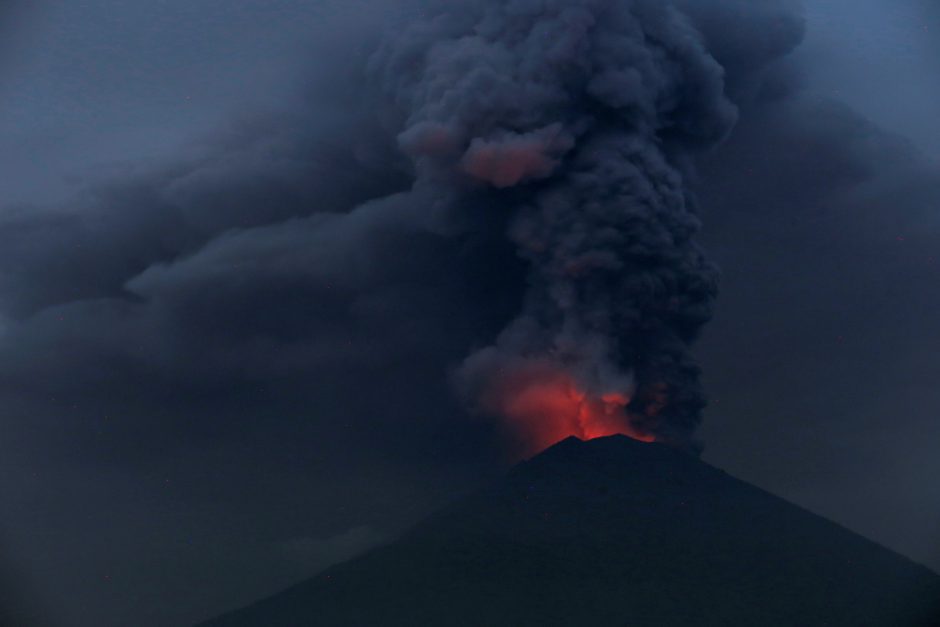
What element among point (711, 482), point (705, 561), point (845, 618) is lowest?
point (845, 618)

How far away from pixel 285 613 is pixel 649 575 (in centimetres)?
1161

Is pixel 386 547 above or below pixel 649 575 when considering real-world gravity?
above

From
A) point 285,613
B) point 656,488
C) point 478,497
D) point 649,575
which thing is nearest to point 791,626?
point 649,575

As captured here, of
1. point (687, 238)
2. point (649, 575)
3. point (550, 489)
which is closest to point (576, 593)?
point (649, 575)

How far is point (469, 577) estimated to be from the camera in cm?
3669

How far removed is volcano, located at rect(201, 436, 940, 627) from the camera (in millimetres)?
34781

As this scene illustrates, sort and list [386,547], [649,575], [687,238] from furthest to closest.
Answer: [687,238] → [386,547] → [649,575]

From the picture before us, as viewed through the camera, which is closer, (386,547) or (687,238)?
(386,547)

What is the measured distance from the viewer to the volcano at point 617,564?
114ft

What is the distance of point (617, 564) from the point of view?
3703cm

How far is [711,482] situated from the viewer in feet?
137

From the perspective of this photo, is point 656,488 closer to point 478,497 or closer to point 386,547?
point 478,497

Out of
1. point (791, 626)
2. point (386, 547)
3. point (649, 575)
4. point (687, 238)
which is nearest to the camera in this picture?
point (791, 626)

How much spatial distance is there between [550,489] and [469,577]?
565 cm
